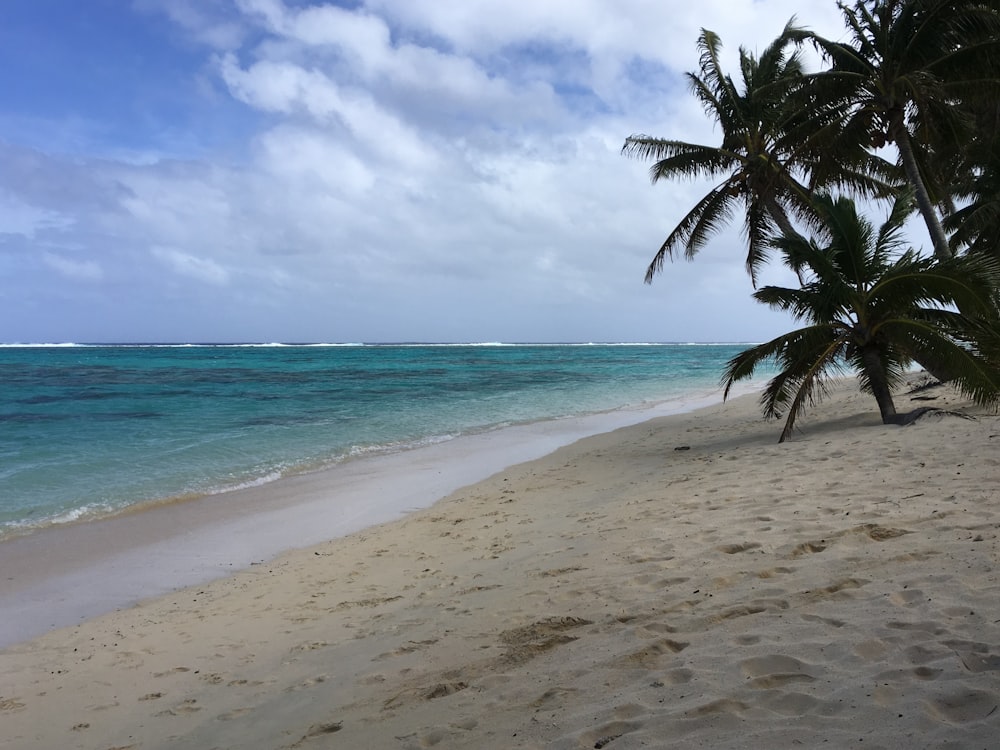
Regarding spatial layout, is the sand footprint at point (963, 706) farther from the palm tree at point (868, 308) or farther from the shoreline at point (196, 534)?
the palm tree at point (868, 308)

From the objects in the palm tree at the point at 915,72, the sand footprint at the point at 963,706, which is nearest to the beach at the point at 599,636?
the sand footprint at the point at 963,706

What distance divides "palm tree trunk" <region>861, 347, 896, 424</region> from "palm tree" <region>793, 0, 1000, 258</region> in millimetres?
3690

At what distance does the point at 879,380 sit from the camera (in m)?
9.73

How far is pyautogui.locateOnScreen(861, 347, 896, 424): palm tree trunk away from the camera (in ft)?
31.8

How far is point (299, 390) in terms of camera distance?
2878 centimetres

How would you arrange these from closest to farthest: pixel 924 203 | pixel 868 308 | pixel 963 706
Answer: pixel 963 706
pixel 868 308
pixel 924 203

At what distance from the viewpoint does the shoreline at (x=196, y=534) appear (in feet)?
18.5

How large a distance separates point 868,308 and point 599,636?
8263 millimetres

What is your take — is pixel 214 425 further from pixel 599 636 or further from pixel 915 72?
pixel 915 72

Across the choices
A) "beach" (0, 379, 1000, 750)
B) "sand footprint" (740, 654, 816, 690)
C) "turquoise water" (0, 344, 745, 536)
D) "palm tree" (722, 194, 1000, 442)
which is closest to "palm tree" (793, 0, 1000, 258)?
"palm tree" (722, 194, 1000, 442)

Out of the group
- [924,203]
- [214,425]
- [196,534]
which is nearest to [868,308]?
[924,203]

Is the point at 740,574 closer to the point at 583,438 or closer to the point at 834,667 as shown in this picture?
the point at 834,667

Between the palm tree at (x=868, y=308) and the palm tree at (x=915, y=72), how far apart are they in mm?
3378

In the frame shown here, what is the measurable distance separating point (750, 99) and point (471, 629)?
56.9ft
